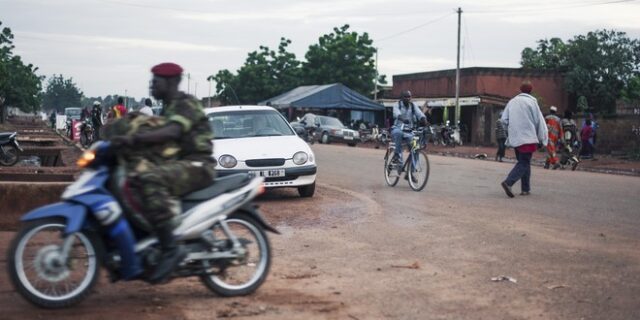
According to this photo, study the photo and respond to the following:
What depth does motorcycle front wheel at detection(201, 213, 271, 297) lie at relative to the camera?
5848 mm

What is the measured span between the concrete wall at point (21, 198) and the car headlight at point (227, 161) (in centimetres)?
344

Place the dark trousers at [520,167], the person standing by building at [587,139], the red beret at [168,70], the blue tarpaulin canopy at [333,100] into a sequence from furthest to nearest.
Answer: the blue tarpaulin canopy at [333,100] → the person standing by building at [587,139] → the dark trousers at [520,167] → the red beret at [168,70]

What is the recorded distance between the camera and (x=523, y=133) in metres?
13.2

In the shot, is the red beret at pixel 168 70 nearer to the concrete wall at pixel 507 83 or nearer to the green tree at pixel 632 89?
the concrete wall at pixel 507 83

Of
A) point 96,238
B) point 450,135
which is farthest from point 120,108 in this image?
point 450,135

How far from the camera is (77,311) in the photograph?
532 centimetres

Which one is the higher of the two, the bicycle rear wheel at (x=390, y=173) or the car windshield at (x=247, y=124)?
the car windshield at (x=247, y=124)

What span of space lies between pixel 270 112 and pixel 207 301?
8366 millimetres

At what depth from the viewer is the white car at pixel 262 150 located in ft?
39.6

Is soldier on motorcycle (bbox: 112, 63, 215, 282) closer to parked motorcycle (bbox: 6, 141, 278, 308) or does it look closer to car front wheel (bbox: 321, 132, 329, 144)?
parked motorcycle (bbox: 6, 141, 278, 308)

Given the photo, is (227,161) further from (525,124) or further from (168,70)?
(168,70)

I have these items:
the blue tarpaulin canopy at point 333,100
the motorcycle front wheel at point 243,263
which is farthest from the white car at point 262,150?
the blue tarpaulin canopy at point 333,100

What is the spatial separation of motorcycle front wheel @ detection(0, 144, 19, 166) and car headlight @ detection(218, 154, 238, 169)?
430 inches

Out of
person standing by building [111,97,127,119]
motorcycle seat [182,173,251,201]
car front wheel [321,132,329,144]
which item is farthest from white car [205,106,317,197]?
car front wheel [321,132,329,144]
